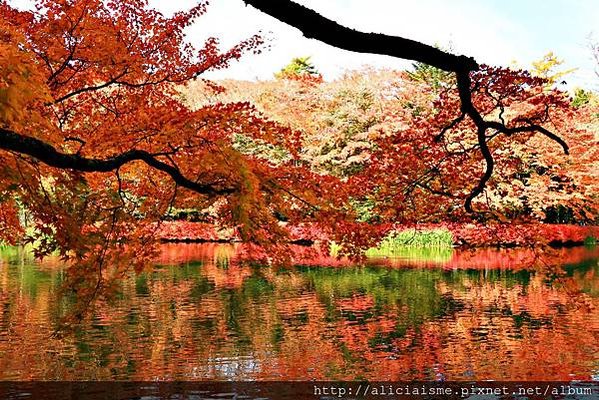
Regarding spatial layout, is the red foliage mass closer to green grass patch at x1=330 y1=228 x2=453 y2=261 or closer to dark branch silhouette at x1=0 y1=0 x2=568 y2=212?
green grass patch at x1=330 y1=228 x2=453 y2=261

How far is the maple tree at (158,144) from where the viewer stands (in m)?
5.44

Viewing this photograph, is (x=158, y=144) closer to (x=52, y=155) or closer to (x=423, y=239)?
(x=52, y=155)

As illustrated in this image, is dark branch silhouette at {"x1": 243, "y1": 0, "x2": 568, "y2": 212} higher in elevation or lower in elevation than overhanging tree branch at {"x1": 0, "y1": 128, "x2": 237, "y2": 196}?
higher

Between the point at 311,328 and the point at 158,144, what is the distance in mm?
5037

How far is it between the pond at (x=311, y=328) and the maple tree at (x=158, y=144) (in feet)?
3.39

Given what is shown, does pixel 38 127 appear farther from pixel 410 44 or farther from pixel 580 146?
pixel 580 146

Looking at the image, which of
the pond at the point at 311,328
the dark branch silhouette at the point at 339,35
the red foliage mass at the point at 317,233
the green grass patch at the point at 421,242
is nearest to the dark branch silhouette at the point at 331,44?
the dark branch silhouette at the point at 339,35

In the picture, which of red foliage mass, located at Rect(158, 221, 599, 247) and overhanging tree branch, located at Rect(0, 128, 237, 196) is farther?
red foliage mass, located at Rect(158, 221, 599, 247)

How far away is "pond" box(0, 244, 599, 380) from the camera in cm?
905

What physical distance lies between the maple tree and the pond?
1.03 meters

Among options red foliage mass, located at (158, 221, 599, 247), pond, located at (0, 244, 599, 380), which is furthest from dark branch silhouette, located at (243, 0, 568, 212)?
red foliage mass, located at (158, 221, 599, 247)

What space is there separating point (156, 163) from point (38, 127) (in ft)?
10.2

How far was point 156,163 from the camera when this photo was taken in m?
5.72

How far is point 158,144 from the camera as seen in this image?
819 centimetres
